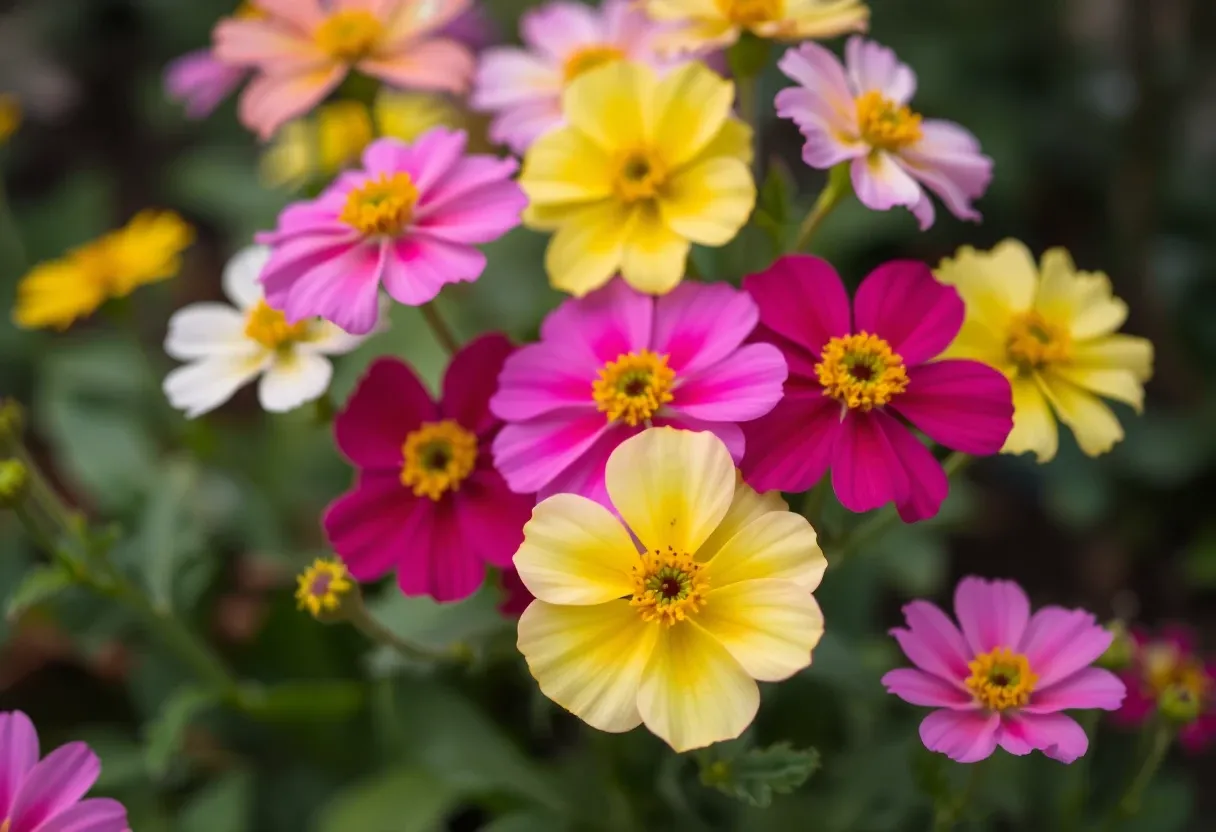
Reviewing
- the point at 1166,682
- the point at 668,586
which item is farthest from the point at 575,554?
the point at 1166,682

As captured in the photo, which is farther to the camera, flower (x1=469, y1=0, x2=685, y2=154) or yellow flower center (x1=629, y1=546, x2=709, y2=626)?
flower (x1=469, y1=0, x2=685, y2=154)

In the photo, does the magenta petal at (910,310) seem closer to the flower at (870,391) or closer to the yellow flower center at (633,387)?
the flower at (870,391)

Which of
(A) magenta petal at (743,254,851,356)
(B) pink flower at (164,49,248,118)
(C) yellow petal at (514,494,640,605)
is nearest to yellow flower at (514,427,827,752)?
(C) yellow petal at (514,494,640,605)

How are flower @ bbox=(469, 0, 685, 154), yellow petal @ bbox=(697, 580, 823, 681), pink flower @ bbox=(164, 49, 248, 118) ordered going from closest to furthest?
1. yellow petal @ bbox=(697, 580, 823, 681)
2. flower @ bbox=(469, 0, 685, 154)
3. pink flower @ bbox=(164, 49, 248, 118)

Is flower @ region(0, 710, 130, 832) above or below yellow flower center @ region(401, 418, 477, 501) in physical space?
below

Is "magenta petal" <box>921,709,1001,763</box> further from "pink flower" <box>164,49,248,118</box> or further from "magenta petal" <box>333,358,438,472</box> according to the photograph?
"pink flower" <box>164,49,248,118</box>

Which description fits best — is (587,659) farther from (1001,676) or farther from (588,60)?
(588,60)
